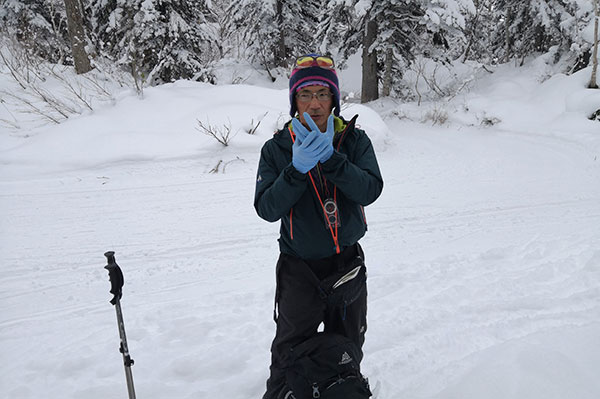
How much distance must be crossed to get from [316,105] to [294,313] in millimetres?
1072

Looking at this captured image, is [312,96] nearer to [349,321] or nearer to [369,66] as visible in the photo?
[349,321]

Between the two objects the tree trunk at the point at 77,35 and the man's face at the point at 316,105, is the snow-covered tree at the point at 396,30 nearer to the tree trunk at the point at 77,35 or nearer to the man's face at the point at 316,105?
the tree trunk at the point at 77,35

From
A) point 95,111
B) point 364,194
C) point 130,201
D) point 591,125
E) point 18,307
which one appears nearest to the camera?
point 364,194

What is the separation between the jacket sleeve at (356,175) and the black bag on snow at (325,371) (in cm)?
75

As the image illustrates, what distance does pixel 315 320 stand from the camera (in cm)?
190

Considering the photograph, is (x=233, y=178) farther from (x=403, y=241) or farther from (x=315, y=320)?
(x=315, y=320)

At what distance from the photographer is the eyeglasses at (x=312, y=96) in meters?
1.84

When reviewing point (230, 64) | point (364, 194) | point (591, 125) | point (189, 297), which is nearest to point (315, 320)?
point (364, 194)

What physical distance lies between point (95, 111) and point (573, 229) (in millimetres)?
9407

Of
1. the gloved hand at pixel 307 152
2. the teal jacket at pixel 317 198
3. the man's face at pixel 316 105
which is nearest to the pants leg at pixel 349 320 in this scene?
the teal jacket at pixel 317 198

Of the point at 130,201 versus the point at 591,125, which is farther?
the point at 591,125

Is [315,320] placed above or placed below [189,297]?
above

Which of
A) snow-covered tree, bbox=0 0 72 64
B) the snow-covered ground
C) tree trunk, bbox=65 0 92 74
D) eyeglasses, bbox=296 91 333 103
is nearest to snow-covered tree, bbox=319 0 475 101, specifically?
the snow-covered ground

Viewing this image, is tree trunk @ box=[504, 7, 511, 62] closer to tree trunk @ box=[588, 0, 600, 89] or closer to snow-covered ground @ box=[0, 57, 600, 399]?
tree trunk @ box=[588, 0, 600, 89]
